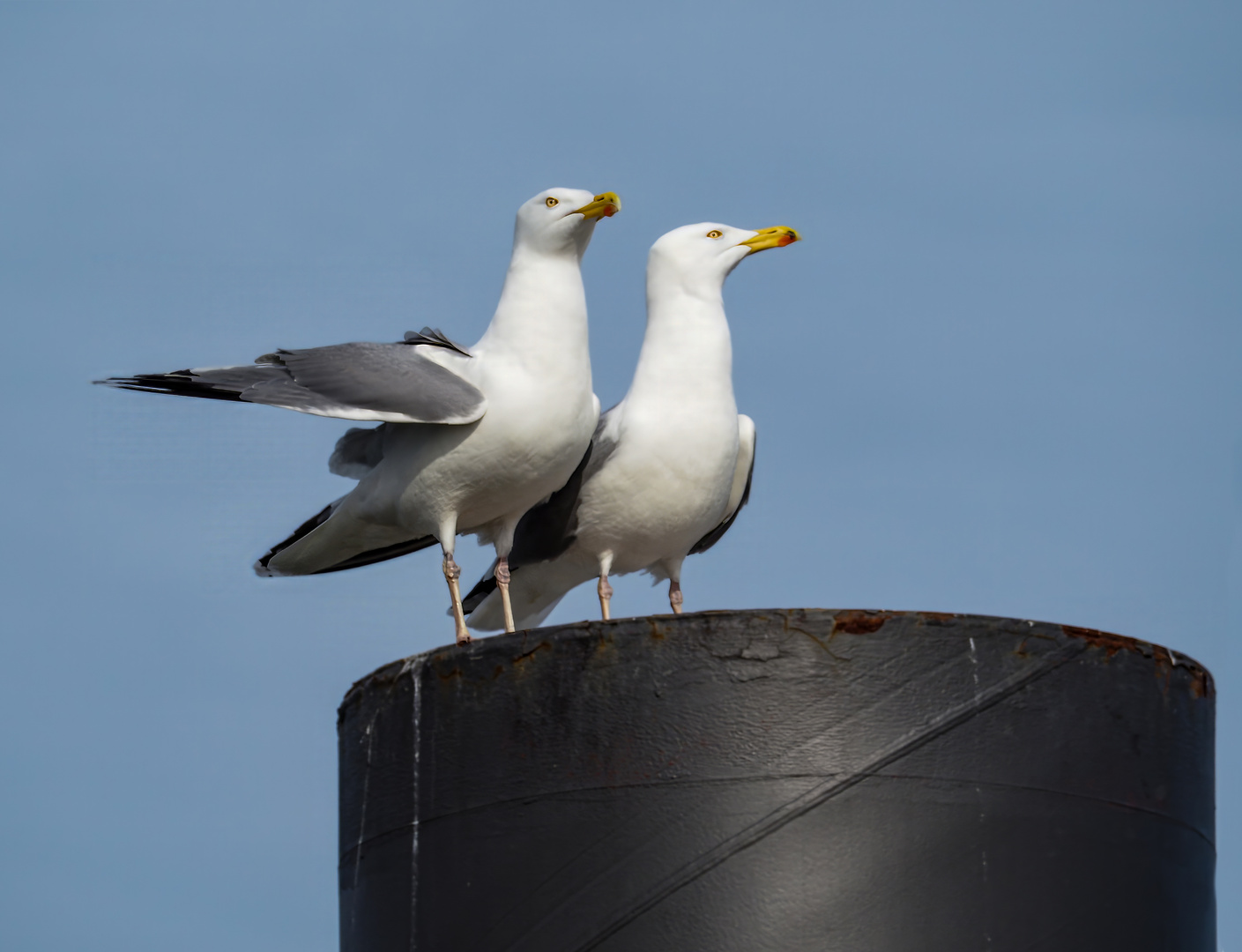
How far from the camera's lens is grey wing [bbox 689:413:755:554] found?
12.3m

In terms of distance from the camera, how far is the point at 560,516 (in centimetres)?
1139

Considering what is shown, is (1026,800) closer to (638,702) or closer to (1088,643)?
→ (1088,643)

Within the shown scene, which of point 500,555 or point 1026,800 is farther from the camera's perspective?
point 500,555

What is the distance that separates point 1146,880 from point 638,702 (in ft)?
6.49

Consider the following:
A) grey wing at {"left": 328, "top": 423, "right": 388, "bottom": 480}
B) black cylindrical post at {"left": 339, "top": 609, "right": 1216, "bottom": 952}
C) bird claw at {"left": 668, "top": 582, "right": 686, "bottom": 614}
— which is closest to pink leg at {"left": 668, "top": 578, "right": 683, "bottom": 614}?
bird claw at {"left": 668, "top": 582, "right": 686, "bottom": 614}

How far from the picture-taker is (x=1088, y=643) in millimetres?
6812

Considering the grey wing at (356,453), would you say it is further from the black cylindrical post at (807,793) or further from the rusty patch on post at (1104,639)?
the rusty patch on post at (1104,639)

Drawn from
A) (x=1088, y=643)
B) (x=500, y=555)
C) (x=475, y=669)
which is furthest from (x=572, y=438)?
(x=1088, y=643)

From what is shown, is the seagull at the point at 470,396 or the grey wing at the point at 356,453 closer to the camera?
the seagull at the point at 470,396

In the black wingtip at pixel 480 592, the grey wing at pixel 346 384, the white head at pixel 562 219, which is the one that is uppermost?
the white head at pixel 562 219

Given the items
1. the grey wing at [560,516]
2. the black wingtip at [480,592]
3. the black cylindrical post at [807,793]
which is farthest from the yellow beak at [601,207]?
the black cylindrical post at [807,793]

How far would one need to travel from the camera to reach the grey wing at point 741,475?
1226cm

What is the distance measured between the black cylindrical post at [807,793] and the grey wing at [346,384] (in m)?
3.27

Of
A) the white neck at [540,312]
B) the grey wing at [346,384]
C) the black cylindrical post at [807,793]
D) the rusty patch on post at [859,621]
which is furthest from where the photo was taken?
Result: the white neck at [540,312]
